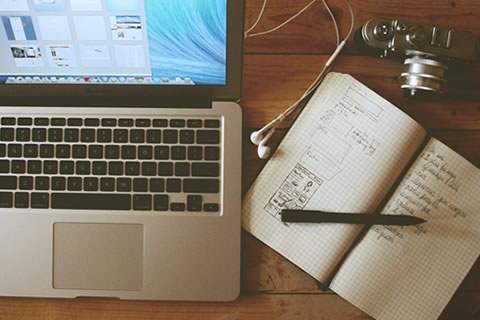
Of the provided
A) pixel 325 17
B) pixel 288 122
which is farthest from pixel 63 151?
pixel 325 17

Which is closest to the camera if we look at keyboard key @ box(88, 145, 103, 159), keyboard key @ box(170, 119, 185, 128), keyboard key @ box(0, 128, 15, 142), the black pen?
the black pen

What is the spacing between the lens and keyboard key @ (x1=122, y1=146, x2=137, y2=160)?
0.73 metres

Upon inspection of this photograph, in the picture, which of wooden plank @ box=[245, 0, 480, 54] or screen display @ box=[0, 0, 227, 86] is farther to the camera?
wooden plank @ box=[245, 0, 480, 54]

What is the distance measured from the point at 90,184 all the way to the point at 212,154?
16 cm

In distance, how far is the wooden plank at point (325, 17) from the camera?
0.79 metres

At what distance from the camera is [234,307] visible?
2.45 feet

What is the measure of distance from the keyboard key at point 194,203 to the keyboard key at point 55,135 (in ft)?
0.61

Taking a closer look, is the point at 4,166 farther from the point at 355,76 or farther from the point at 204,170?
the point at 355,76

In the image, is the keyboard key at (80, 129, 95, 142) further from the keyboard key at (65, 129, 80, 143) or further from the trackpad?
the trackpad

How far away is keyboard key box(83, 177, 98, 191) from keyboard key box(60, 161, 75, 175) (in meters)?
0.02

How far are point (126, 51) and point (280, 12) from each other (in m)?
0.23

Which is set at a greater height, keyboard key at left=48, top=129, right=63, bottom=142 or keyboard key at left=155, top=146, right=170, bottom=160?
keyboard key at left=48, top=129, right=63, bottom=142

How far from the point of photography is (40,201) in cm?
73

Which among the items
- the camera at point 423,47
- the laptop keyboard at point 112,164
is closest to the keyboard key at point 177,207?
the laptop keyboard at point 112,164
